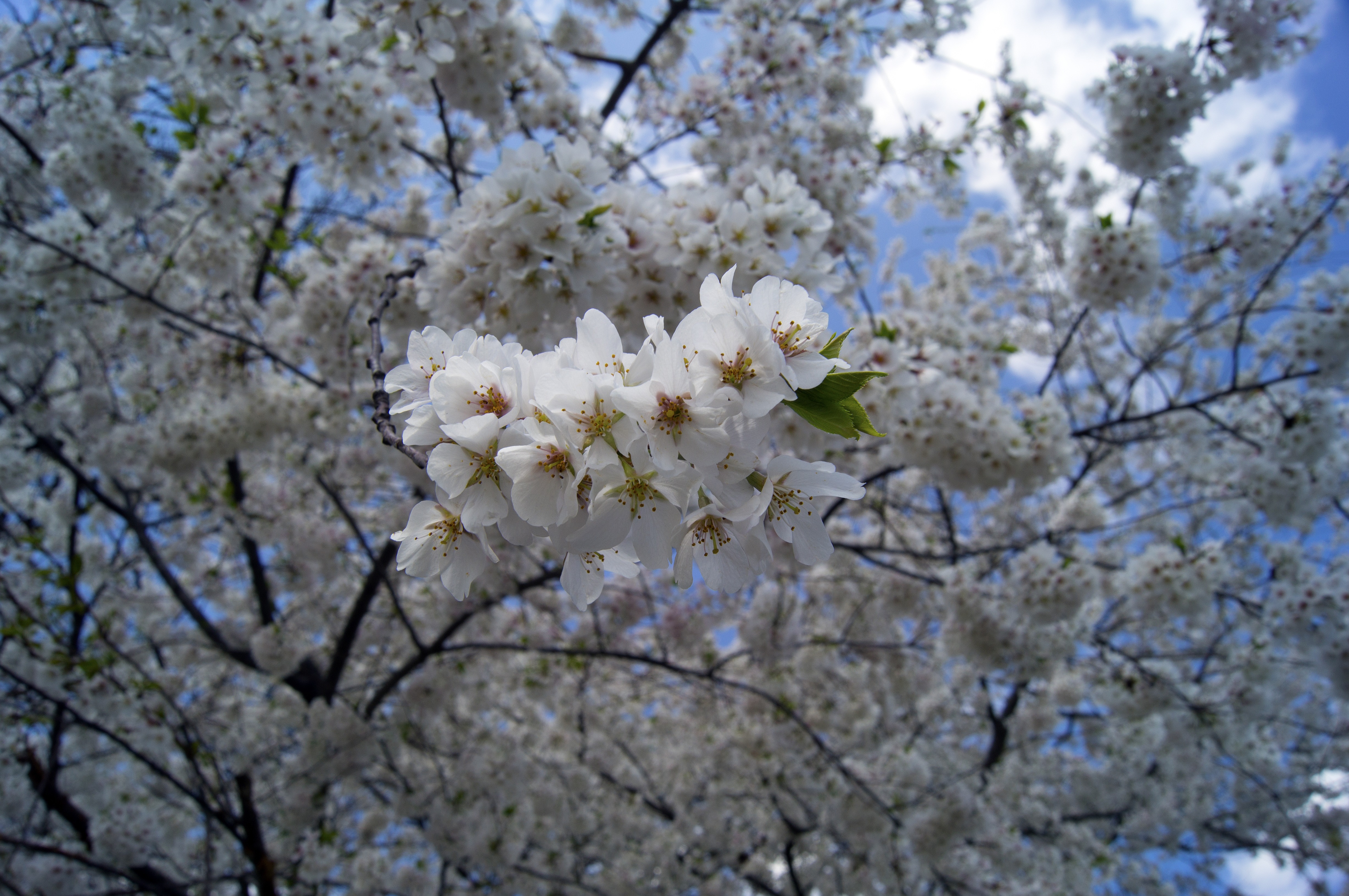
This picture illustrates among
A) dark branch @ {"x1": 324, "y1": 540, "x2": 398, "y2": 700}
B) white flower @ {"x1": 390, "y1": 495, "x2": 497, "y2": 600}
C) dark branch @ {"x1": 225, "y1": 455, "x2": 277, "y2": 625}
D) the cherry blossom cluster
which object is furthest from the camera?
dark branch @ {"x1": 225, "y1": 455, "x2": 277, "y2": 625}

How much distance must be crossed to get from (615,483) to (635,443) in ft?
0.26

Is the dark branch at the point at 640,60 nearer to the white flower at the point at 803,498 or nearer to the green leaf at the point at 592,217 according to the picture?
the green leaf at the point at 592,217

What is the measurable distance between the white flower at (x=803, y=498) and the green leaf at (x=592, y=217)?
1.34 meters

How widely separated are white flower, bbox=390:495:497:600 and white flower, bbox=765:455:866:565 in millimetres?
589

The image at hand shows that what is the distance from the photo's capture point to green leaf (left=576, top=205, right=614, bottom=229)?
2164 millimetres

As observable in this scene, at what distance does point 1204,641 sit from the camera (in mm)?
7789

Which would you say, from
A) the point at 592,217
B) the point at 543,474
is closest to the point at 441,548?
the point at 543,474

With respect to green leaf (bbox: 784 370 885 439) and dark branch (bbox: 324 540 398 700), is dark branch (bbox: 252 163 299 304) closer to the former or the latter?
dark branch (bbox: 324 540 398 700)

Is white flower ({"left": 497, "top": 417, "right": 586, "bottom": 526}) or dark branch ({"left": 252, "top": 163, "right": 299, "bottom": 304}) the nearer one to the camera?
white flower ({"left": 497, "top": 417, "right": 586, "bottom": 526})

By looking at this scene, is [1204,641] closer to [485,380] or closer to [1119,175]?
[1119,175]

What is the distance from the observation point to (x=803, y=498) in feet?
4.18

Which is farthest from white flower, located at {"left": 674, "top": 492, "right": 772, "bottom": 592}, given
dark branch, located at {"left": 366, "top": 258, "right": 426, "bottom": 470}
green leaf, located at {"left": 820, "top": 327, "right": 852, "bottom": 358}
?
dark branch, located at {"left": 366, "top": 258, "right": 426, "bottom": 470}

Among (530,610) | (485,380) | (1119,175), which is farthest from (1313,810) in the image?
(485,380)

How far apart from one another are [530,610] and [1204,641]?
27.7 ft
